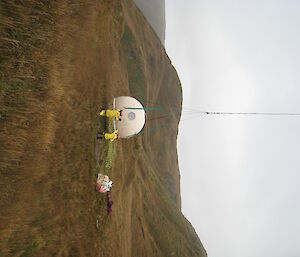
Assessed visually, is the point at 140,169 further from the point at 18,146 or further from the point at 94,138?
the point at 18,146

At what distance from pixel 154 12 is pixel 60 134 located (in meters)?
56.6

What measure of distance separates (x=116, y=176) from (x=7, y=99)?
397 inches

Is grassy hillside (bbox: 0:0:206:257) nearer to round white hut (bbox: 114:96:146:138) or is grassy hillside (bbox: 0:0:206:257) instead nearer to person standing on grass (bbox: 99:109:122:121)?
person standing on grass (bbox: 99:109:122:121)

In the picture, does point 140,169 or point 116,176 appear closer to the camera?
point 116,176

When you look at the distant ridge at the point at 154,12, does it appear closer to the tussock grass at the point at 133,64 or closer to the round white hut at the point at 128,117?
the tussock grass at the point at 133,64

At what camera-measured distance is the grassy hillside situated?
33.0 feet

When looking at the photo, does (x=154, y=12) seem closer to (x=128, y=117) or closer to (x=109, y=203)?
(x=128, y=117)

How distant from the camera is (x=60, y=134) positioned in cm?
1260

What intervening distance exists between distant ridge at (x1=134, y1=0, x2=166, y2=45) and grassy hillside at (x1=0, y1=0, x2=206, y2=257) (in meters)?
37.1

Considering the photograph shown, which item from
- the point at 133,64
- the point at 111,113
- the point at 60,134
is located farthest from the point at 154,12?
the point at 60,134

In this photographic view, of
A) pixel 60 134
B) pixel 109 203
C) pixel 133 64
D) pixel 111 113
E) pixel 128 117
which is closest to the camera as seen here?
pixel 60 134

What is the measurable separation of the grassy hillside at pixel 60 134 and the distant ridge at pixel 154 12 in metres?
37.1

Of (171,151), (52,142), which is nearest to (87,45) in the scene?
(52,142)

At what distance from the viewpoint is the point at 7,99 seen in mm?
9969
